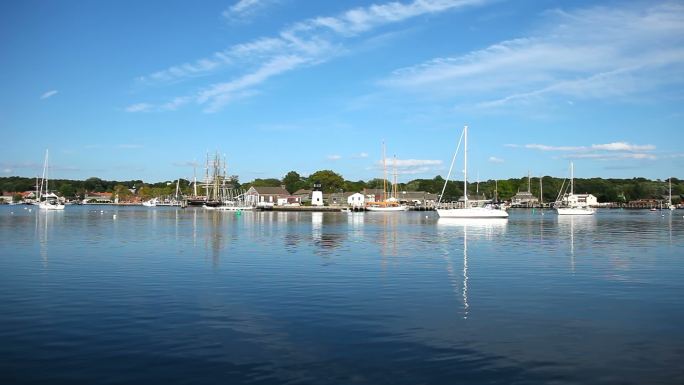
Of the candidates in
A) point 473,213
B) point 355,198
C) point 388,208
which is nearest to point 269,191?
point 355,198

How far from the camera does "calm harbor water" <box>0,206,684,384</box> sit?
10.7 metres

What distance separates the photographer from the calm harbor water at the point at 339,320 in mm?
10656

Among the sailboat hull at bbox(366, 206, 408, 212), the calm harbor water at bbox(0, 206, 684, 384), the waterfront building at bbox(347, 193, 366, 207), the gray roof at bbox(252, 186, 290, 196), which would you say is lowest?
the calm harbor water at bbox(0, 206, 684, 384)

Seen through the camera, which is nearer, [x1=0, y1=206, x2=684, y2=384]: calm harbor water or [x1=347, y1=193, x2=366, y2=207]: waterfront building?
[x1=0, y1=206, x2=684, y2=384]: calm harbor water

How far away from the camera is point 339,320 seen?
49.1 ft

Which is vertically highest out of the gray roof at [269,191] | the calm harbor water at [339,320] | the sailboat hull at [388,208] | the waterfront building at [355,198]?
the gray roof at [269,191]

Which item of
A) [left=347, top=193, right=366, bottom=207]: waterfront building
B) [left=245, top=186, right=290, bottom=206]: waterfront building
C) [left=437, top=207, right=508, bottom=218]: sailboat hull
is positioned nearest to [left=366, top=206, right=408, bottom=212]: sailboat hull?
[left=347, top=193, right=366, bottom=207]: waterfront building

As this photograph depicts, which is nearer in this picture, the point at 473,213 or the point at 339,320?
the point at 339,320

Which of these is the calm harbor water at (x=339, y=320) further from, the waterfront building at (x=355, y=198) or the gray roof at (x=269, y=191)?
the gray roof at (x=269, y=191)

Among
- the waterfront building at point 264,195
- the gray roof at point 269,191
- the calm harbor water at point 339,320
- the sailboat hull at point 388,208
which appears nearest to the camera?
the calm harbor water at point 339,320

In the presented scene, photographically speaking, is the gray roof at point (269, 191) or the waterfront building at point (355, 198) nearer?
the waterfront building at point (355, 198)

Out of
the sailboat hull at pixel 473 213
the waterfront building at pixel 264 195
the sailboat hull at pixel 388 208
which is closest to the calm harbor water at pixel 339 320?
the sailboat hull at pixel 473 213

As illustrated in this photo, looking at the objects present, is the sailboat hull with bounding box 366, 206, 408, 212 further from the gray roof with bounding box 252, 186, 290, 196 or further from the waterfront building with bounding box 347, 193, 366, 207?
the gray roof with bounding box 252, 186, 290, 196

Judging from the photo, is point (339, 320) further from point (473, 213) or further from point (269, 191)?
point (269, 191)
